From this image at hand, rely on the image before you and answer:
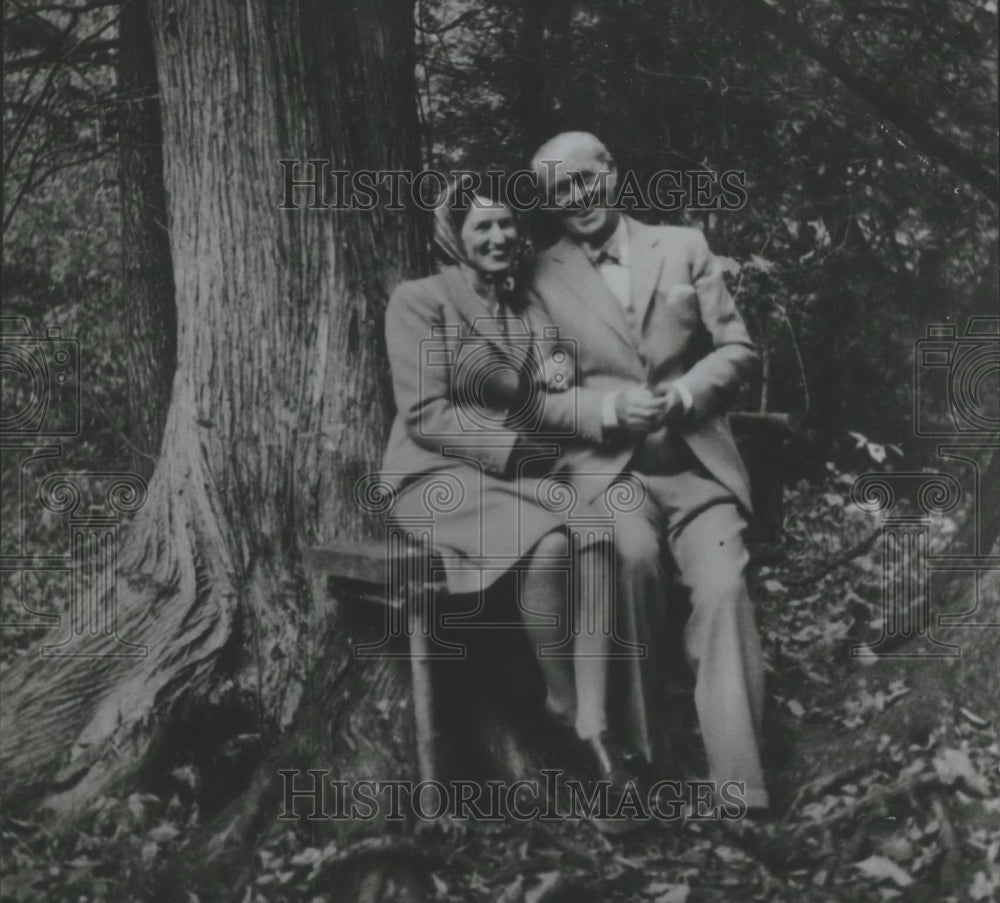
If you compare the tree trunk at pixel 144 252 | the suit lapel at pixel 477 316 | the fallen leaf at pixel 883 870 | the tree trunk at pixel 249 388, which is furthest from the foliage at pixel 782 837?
the tree trunk at pixel 144 252

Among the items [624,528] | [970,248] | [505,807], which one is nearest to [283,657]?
[505,807]

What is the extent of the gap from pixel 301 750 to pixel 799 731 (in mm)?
1706

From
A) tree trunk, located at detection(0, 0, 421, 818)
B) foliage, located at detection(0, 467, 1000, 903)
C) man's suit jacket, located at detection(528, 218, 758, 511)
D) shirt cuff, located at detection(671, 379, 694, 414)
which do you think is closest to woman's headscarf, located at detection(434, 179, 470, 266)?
tree trunk, located at detection(0, 0, 421, 818)

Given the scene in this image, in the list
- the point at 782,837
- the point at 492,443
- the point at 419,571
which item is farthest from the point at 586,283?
the point at 782,837

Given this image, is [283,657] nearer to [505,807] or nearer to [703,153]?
[505,807]

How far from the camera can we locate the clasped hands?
13.0 ft

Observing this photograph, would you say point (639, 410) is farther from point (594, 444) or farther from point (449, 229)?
point (449, 229)

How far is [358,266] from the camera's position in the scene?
4.09 metres

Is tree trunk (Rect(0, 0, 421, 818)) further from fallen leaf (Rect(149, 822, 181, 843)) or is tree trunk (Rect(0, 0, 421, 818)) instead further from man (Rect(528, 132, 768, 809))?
man (Rect(528, 132, 768, 809))

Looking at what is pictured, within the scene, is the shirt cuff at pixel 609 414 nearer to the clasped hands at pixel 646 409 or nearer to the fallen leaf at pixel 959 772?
the clasped hands at pixel 646 409

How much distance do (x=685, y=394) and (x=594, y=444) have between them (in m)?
0.35

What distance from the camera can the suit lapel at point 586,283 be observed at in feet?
13.1

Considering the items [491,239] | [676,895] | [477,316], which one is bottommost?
[676,895]

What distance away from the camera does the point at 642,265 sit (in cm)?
403
